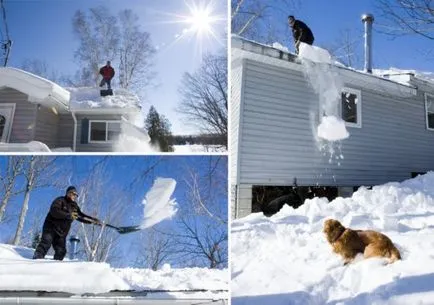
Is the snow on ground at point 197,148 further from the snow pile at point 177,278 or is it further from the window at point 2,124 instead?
the window at point 2,124

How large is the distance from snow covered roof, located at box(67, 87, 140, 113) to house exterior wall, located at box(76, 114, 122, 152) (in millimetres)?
25

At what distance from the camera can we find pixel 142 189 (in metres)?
1.50

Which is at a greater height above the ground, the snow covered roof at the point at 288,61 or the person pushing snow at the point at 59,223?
the snow covered roof at the point at 288,61

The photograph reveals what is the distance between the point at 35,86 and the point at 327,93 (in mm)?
2301

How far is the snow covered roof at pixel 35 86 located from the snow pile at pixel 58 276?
0.62m

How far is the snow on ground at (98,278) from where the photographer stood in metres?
1.43

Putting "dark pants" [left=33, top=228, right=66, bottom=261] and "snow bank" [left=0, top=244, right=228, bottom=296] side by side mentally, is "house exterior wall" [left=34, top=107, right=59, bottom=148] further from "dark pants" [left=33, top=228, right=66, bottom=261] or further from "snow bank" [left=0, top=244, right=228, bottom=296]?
"snow bank" [left=0, top=244, right=228, bottom=296]

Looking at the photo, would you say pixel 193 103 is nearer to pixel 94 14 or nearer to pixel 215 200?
pixel 215 200

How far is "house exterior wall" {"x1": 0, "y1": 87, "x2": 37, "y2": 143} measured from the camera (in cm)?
166

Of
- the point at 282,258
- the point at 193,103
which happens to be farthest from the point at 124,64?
the point at 282,258

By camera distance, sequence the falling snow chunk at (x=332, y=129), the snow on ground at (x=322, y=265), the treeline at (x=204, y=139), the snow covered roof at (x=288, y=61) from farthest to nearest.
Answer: the falling snow chunk at (x=332, y=129), the snow covered roof at (x=288, y=61), the treeline at (x=204, y=139), the snow on ground at (x=322, y=265)

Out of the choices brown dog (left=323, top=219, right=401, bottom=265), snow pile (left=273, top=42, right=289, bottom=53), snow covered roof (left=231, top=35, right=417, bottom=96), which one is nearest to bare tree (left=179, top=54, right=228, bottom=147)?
brown dog (left=323, top=219, right=401, bottom=265)

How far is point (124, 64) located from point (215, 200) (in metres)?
0.69

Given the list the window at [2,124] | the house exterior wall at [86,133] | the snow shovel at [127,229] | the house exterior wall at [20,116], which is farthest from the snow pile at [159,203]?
the window at [2,124]
